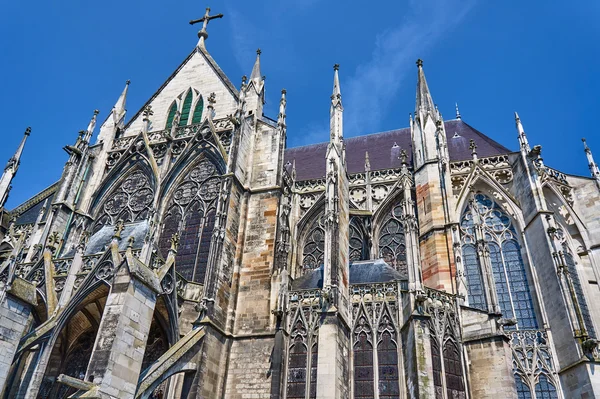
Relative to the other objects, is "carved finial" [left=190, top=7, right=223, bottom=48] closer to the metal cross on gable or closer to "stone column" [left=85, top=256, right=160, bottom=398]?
the metal cross on gable

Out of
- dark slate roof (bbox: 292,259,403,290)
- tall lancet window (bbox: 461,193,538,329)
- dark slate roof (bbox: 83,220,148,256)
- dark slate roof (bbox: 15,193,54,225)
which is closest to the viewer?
dark slate roof (bbox: 292,259,403,290)

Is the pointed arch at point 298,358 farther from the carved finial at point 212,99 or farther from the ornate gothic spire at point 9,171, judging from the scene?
the ornate gothic spire at point 9,171

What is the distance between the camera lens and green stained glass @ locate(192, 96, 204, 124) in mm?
17812

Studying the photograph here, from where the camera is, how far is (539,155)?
50.6ft

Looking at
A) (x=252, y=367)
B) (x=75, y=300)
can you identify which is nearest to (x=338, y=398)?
(x=252, y=367)

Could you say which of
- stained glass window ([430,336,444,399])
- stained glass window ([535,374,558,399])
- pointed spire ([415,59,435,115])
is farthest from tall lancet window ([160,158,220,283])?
stained glass window ([535,374,558,399])

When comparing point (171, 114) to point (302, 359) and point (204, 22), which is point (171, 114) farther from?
point (302, 359)

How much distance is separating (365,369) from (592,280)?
8.01 metres

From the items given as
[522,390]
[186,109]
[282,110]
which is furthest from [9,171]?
[522,390]

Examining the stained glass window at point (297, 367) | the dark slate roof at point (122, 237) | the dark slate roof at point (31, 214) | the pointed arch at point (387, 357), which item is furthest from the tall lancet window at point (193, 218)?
the dark slate roof at point (31, 214)

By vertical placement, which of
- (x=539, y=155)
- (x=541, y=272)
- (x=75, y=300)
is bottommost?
(x=75, y=300)

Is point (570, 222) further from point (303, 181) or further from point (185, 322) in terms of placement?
point (185, 322)

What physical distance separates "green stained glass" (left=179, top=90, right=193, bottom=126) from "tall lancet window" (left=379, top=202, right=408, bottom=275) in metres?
8.23

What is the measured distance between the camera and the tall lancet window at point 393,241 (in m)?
15.3
